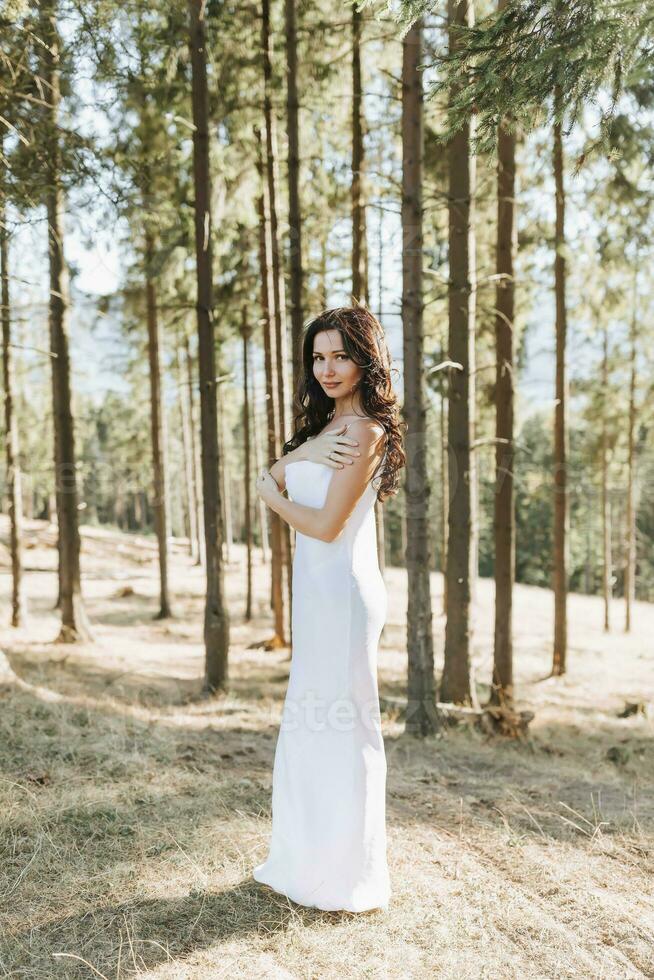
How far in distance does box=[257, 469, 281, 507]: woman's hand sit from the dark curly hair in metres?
0.36

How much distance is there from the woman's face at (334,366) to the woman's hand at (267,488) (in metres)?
0.56

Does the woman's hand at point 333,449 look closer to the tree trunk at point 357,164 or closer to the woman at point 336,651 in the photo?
the woman at point 336,651

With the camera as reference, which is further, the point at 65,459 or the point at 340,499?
the point at 65,459

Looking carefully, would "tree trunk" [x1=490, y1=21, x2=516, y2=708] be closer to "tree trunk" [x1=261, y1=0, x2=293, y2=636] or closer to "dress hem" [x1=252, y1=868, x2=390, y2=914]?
"tree trunk" [x1=261, y1=0, x2=293, y2=636]

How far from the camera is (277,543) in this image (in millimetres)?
14422

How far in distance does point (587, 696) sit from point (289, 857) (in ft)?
36.8

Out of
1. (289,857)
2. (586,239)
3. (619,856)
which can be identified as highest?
(586,239)

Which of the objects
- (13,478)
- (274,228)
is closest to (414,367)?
(274,228)

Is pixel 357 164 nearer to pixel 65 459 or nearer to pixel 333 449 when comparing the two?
pixel 65 459

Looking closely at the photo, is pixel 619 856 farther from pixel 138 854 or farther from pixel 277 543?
pixel 277 543

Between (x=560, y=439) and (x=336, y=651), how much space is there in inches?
470

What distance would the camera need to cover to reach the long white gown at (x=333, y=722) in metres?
3.70

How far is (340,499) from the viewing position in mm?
3588

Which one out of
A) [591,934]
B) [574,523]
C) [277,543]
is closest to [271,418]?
[277,543]
